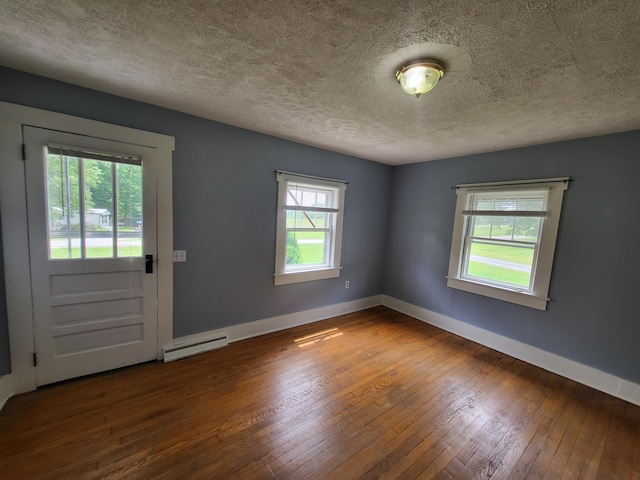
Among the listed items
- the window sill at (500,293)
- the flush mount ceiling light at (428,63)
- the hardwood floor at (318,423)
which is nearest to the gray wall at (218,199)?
the hardwood floor at (318,423)

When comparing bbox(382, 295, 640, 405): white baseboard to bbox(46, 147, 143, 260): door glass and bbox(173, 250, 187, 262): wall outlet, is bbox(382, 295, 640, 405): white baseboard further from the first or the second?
bbox(46, 147, 143, 260): door glass

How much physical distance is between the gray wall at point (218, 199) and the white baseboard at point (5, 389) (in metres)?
0.43

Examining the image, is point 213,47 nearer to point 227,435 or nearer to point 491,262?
point 227,435

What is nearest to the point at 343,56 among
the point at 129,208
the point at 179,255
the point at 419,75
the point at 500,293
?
the point at 419,75

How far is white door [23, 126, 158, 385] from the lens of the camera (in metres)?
1.92

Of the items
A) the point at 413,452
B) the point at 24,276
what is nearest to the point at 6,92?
the point at 24,276

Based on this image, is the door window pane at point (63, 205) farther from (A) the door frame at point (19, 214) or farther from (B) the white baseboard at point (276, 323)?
(B) the white baseboard at point (276, 323)

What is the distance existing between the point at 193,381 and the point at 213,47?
254 cm

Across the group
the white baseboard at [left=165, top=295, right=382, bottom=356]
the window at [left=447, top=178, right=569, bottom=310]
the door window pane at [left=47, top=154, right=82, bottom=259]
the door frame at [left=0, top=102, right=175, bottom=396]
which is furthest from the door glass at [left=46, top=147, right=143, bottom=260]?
the window at [left=447, top=178, right=569, bottom=310]

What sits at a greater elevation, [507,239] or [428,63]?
[428,63]

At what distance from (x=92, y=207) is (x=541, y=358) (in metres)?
4.63

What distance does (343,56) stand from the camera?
55.6 inches

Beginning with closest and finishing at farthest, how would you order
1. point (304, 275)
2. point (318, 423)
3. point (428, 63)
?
point (428, 63)
point (318, 423)
point (304, 275)

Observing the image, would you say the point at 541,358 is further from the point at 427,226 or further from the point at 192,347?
the point at 192,347
